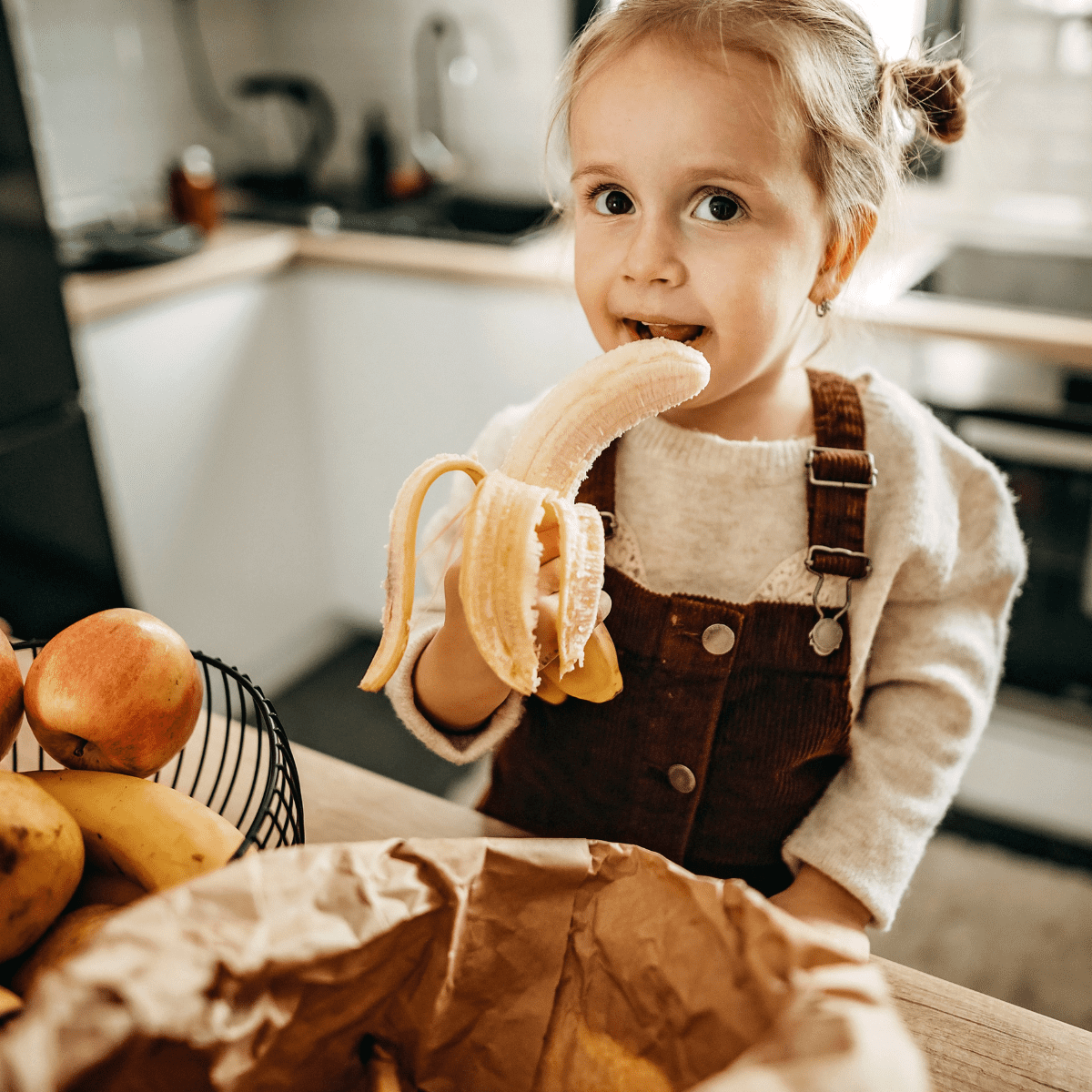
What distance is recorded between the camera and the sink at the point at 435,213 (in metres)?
2.11

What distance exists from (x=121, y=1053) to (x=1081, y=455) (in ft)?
4.96

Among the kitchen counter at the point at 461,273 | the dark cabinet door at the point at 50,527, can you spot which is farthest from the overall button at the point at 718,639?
the dark cabinet door at the point at 50,527

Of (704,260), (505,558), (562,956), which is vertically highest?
(704,260)

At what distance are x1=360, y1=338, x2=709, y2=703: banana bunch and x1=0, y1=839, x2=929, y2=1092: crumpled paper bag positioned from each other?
11 centimetres

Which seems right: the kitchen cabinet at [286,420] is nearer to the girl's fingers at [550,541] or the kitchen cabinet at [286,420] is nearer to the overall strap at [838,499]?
the overall strap at [838,499]

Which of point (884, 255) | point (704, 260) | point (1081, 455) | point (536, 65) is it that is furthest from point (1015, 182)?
point (704, 260)

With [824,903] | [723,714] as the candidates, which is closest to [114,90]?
[723,714]

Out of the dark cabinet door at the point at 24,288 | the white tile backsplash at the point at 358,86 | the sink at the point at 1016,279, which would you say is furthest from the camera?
the white tile backsplash at the point at 358,86

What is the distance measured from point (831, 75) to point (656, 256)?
0.19 metres

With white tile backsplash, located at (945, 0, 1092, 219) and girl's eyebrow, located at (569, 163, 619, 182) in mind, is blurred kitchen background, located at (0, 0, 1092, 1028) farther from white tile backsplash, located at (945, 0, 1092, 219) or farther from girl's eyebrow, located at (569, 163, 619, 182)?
girl's eyebrow, located at (569, 163, 619, 182)

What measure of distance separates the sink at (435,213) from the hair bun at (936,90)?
54.2 inches

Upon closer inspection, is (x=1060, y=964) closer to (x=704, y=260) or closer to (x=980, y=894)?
(x=980, y=894)

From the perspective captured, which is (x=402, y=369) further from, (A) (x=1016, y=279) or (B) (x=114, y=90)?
(A) (x=1016, y=279)

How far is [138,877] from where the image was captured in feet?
1.56
